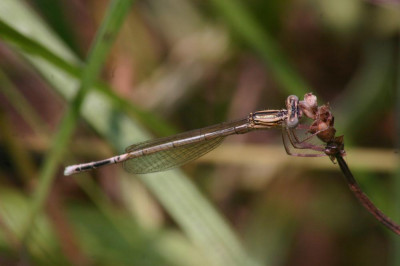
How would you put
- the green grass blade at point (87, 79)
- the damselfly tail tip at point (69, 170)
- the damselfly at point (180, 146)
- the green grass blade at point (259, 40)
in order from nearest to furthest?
the green grass blade at point (87, 79)
the damselfly at point (180, 146)
the damselfly tail tip at point (69, 170)
the green grass blade at point (259, 40)

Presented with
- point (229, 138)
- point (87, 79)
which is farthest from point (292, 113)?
point (229, 138)

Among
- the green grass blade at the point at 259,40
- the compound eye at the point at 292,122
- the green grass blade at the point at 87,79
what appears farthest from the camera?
the green grass blade at the point at 259,40

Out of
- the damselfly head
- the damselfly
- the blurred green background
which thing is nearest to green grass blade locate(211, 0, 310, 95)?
the blurred green background

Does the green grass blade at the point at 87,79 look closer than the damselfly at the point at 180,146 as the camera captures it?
Yes

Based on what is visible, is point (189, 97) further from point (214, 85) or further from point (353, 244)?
point (353, 244)

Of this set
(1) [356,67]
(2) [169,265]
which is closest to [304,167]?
(1) [356,67]

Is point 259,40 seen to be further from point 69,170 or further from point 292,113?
point 69,170

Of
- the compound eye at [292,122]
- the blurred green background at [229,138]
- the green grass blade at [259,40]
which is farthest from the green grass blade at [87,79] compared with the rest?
the green grass blade at [259,40]

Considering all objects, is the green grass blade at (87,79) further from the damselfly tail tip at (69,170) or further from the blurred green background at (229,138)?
the blurred green background at (229,138)

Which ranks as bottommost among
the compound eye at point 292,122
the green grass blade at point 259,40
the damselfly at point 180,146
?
the compound eye at point 292,122

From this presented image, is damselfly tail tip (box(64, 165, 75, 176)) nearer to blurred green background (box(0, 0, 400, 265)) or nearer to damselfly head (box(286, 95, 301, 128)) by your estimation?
blurred green background (box(0, 0, 400, 265))
